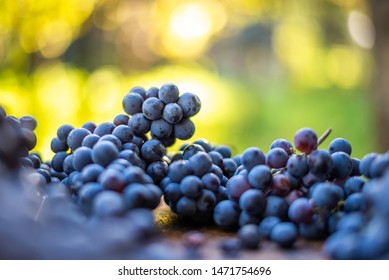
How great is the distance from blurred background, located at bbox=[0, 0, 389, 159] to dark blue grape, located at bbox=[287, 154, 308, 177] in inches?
30.8

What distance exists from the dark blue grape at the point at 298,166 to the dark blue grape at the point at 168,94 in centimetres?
27

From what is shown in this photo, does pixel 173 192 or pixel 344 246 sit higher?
pixel 173 192

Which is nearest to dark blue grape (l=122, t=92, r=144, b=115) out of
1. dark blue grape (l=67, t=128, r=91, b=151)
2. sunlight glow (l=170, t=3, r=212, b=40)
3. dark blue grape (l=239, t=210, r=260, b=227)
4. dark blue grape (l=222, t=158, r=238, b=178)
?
dark blue grape (l=67, t=128, r=91, b=151)

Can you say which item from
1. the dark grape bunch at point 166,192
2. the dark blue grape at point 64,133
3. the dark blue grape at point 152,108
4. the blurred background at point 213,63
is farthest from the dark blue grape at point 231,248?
the blurred background at point 213,63

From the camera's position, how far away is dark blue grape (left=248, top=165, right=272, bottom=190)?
0.77 metres

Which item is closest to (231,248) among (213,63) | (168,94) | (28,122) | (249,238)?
(249,238)

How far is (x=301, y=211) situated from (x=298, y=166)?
0.08m

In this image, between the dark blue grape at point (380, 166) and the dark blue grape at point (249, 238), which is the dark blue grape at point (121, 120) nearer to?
the dark blue grape at point (249, 238)

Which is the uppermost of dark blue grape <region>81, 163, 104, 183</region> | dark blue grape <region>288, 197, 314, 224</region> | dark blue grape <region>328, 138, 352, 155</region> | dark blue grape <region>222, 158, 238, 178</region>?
dark blue grape <region>222, 158, 238, 178</region>

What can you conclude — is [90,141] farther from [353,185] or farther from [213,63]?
[213,63]

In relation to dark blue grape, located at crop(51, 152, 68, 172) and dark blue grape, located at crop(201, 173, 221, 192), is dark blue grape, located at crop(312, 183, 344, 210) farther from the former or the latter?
dark blue grape, located at crop(51, 152, 68, 172)

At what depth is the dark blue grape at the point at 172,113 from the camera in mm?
895

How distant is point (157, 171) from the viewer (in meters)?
0.86

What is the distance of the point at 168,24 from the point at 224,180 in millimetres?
9459
